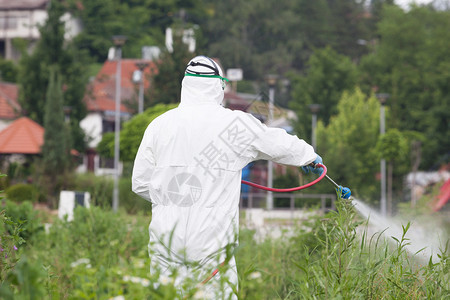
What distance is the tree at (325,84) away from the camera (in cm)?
5294

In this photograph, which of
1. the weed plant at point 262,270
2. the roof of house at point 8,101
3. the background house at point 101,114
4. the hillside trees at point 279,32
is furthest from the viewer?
the hillside trees at point 279,32

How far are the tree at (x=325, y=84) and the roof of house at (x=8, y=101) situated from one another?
18056mm

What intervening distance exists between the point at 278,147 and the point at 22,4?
76.8 metres

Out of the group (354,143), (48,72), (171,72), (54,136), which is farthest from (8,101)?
(354,143)

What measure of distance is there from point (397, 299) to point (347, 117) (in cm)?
3890

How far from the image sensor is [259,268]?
4.81 meters

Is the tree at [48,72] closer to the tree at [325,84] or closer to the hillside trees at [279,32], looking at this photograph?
the tree at [325,84]

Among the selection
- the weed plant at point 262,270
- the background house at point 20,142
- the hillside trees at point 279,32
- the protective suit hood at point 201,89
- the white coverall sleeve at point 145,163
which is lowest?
the background house at point 20,142

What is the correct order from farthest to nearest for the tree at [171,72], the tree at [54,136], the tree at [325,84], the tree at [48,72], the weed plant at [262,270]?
the tree at [325,84], the tree at [171,72], the tree at [48,72], the tree at [54,136], the weed plant at [262,270]

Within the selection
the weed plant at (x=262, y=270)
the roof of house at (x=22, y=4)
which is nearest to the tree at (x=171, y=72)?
the roof of house at (x=22, y=4)

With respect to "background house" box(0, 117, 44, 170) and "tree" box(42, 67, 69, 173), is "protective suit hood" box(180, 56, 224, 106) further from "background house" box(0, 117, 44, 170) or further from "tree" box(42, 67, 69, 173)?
"background house" box(0, 117, 44, 170)

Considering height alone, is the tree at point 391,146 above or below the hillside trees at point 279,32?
below

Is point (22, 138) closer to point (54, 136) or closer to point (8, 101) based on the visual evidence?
point (54, 136)

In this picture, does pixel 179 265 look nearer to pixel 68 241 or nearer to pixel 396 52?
pixel 68 241
